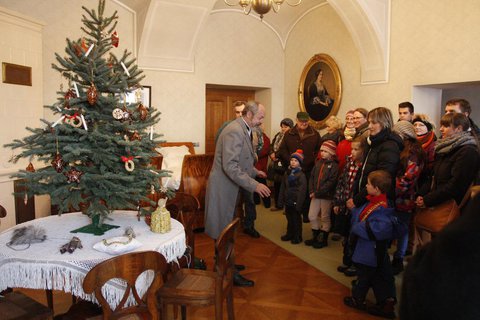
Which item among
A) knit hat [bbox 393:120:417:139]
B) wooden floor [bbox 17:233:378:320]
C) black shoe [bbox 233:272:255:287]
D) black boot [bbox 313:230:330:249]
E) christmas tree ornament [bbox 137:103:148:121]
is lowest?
wooden floor [bbox 17:233:378:320]

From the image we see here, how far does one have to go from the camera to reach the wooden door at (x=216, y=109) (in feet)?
24.7

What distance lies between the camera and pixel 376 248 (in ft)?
8.79

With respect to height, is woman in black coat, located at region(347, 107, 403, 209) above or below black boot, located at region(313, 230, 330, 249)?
above

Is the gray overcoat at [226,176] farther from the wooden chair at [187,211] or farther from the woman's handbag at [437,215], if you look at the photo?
the woman's handbag at [437,215]

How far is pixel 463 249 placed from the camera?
73 cm

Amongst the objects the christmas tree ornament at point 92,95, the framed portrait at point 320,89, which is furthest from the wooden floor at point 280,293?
the framed portrait at point 320,89

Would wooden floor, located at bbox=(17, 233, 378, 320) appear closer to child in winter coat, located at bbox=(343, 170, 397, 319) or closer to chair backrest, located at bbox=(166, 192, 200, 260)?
child in winter coat, located at bbox=(343, 170, 397, 319)

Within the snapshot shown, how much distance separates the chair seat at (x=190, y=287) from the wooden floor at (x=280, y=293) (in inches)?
23.6

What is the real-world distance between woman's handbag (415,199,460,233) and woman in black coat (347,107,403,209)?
28 cm

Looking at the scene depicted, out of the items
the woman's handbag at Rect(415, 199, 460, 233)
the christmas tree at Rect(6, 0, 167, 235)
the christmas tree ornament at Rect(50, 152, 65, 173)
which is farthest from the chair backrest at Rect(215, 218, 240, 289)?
the woman's handbag at Rect(415, 199, 460, 233)

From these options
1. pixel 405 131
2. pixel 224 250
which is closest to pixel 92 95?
pixel 224 250

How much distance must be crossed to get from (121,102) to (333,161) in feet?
8.60

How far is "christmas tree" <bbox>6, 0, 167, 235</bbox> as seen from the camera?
2008mm

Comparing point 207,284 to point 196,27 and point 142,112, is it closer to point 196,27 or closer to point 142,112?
point 142,112
